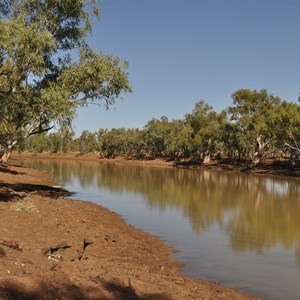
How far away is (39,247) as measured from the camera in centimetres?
1180

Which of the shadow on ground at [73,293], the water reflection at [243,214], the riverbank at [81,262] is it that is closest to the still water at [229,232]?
the water reflection at [243,214]

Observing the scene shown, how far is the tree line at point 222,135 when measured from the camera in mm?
70125

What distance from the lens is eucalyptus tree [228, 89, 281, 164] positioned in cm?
8200

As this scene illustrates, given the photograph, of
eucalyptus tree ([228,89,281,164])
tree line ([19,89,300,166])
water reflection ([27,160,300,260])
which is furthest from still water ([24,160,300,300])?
eucalyptus tree ([228,89,281,164])

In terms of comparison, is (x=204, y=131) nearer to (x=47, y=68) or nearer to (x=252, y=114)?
(x=252, y=114)

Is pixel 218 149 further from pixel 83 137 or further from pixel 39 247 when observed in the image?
pixel 39 247

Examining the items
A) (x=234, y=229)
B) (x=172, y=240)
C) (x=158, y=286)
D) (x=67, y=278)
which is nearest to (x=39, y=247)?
(x=67, y=278)

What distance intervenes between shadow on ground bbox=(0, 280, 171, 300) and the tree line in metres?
48.2

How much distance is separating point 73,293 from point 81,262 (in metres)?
3.06

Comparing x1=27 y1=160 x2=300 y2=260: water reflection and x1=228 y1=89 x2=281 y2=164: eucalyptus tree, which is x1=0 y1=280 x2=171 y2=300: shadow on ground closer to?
x1=27 y1=160 x2=300 y2=260: water reflection

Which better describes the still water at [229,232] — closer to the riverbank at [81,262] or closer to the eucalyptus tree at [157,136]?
the riverbank at [81,262]

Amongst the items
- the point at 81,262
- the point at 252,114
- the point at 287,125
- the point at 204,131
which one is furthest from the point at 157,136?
the point at 81,262

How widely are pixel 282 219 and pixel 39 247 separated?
55.2 ft

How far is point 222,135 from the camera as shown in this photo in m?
90.1
